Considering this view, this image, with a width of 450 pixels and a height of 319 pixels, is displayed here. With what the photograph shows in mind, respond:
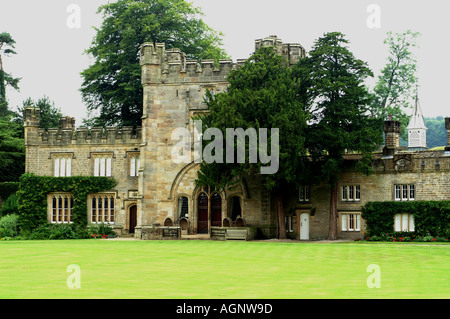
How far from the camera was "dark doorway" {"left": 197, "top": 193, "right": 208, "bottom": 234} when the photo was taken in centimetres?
4462

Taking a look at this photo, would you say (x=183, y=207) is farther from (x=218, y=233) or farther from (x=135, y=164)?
(x=218, y=233)

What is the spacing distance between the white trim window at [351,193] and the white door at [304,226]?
268 centimetres

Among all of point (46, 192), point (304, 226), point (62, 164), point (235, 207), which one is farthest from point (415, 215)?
point (46, 192)

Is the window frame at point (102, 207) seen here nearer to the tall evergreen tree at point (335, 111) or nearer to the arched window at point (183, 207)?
the arched window at point (183, 207)

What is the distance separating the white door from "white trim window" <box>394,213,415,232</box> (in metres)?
5.56

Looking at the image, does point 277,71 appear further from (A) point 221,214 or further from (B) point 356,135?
(A) point 221,214

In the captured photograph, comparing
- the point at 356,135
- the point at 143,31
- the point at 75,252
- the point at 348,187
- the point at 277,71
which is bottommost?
the point at 75,252

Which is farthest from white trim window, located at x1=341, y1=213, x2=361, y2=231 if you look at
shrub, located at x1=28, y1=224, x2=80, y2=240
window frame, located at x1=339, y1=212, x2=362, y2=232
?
shrub, located at x1=28, y1=224, x2=80, y2=240

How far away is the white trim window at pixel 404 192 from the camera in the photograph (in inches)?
1636

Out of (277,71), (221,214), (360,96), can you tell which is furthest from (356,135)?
(221,214)

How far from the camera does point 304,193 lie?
145 ft

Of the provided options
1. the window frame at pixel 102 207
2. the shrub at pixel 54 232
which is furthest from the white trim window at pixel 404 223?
the shrub at pixel 54 232

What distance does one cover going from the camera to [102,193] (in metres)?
47.4
